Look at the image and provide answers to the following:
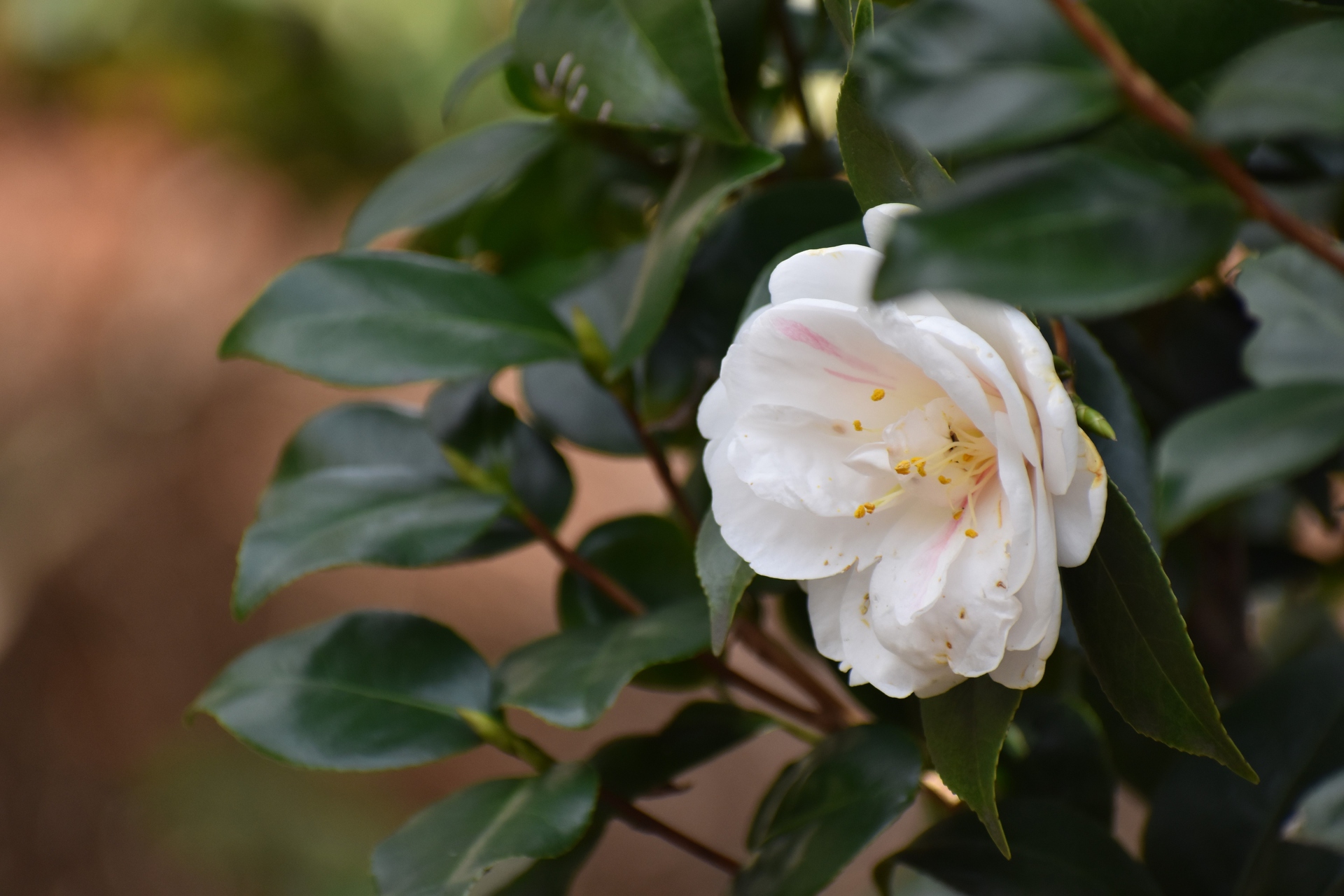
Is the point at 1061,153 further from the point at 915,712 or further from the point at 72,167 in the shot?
the point at 72,167

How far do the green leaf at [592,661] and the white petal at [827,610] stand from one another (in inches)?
2.6

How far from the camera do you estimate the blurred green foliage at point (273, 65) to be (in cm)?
279

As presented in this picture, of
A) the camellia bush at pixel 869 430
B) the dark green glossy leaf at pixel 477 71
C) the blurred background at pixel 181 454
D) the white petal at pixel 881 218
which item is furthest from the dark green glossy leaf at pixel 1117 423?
the blurred background at pixel 181 454

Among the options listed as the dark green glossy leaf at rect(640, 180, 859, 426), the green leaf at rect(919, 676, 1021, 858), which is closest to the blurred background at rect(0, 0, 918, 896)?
the dark green glossy leaf at rect(640, 180, 859, 426)

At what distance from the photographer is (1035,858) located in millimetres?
381

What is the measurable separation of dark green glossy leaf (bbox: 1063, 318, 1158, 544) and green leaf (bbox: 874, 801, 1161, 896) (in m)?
0.14

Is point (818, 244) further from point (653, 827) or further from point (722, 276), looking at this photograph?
point (653, 827)

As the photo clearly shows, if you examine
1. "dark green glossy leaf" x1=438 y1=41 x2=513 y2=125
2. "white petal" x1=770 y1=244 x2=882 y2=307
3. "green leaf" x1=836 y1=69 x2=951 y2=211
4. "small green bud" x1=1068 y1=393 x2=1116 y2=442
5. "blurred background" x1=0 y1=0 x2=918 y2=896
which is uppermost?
"dark green glossy leaf" x1=438 y1=41 x2=513 y2=125

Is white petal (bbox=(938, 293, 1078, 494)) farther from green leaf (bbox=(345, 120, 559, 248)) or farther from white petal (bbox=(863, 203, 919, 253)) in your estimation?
green leaf (bbox=(345, 120, 559, 248))

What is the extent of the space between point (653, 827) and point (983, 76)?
1.15 ft

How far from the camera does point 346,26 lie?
286 cm

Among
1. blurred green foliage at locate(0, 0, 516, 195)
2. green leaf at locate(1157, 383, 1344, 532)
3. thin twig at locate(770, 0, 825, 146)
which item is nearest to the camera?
green leaf at locate(1157, 383, 1344, 532)

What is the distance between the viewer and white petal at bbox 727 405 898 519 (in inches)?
11.3

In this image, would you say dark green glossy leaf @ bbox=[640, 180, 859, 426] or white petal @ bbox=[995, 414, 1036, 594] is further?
dark green glossy leaf @ bbox=[640, 180, 859, 426]
